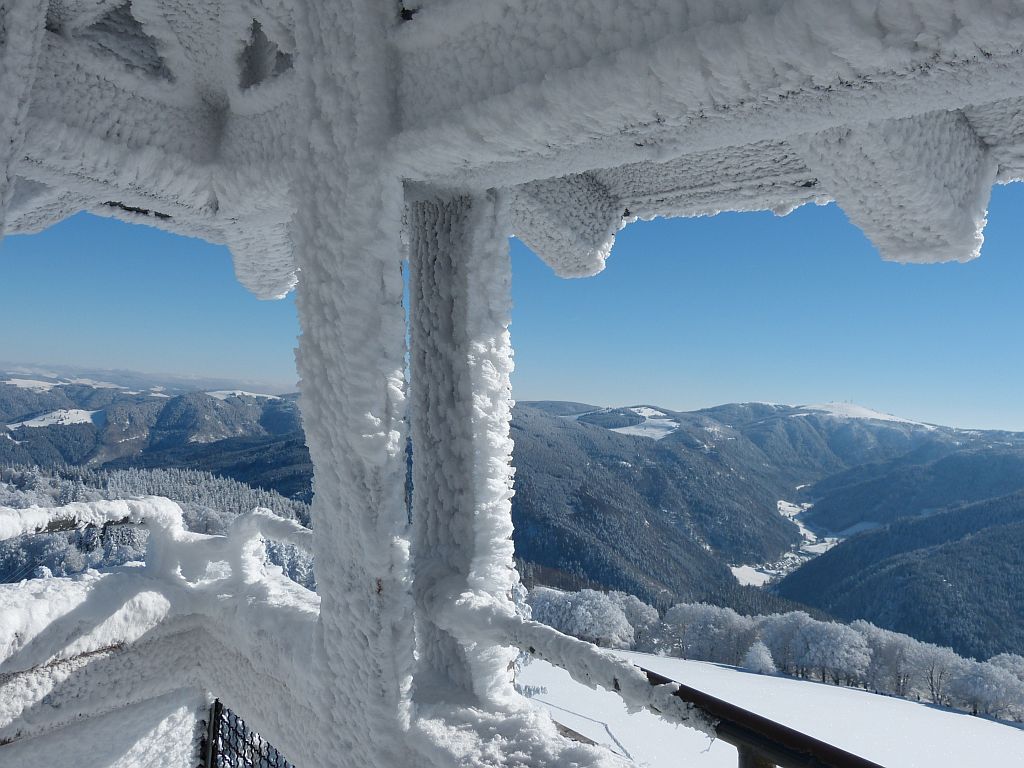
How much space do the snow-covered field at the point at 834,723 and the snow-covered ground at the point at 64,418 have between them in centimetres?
5671

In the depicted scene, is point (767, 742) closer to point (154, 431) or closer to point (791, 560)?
point (154, 431)

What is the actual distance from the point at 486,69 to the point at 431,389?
650 mm

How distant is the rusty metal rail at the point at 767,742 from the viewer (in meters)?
0.50

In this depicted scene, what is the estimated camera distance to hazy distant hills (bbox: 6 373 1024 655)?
41.1m

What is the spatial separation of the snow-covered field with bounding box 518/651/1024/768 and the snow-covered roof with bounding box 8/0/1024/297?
35.6 ft

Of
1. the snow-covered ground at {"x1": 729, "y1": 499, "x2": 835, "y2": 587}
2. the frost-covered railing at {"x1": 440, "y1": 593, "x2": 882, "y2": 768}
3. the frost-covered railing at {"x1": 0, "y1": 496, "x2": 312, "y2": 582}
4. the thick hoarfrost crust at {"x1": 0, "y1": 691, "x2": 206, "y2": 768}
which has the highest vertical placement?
the frost-covered railing at {"x1": 440, "y1": 593, "x2": 882, "y2": 768}

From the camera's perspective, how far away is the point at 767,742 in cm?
55

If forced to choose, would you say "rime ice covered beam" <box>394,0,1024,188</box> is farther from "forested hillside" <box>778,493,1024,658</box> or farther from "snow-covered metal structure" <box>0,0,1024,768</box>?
"forested hillside" <box>778,493,1024,658</box>

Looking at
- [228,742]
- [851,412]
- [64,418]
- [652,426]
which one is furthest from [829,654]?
[851,412]

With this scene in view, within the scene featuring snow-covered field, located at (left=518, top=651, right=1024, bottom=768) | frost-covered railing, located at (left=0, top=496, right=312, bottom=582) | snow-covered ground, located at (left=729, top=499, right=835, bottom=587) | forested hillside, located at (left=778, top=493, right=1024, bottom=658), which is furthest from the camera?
snow-covered ground, located at (left=729, top=499, right=835, bottom=587)

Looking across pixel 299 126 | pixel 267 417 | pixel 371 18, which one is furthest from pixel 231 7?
pixel 267 417

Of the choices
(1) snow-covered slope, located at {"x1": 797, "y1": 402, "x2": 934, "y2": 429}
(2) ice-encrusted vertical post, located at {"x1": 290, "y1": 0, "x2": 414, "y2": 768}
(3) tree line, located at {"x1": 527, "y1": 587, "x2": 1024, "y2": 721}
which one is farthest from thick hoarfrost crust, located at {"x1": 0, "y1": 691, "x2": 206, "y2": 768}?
(1) snow-covered slope, located at {"x1": 797, "y1": 402, "x2": 934, "y2": 429}

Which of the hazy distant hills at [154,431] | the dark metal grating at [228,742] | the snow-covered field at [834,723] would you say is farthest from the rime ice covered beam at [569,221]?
the hazy distant hills at [154,431]

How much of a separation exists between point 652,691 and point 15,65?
1625 mm
